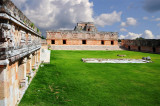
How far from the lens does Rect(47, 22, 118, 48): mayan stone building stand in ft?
82.9

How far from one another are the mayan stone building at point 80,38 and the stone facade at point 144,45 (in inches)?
114

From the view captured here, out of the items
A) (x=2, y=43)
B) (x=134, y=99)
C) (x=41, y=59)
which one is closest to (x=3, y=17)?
(x=2, y=43)

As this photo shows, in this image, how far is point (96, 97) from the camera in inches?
154

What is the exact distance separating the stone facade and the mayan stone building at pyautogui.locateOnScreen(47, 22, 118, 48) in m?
2.89

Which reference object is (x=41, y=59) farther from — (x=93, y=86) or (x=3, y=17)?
(x=3, y=17)

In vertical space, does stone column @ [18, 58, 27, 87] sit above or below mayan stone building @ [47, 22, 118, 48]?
below

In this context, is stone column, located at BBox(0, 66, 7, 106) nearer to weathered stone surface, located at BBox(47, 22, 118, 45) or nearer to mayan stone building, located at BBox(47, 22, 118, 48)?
mayan stone building, located at BBox(47, 22, 118, 48)

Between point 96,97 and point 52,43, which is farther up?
point 52,43

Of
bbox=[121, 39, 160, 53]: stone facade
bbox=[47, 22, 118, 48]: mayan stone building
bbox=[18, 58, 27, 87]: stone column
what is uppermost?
bbox=[47, 22, 118, 48]: mayan stone building

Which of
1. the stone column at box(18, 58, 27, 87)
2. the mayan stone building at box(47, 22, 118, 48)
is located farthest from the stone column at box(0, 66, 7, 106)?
the mayan stone building at box(47, 22, 118, 48)

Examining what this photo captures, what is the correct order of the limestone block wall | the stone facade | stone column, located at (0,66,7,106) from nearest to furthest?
stone column, located at (0,66,7,106)
the stone facade
the limestone block wall

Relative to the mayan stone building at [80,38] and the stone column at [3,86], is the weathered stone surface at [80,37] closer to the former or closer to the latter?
the mayan stone building at [80,38]

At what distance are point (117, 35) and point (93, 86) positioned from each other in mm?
24848

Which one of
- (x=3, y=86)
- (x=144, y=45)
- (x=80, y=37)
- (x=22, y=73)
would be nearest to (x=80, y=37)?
(x=80, y=37)
